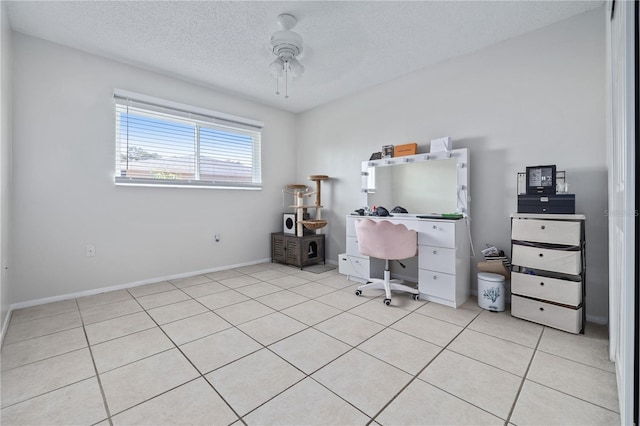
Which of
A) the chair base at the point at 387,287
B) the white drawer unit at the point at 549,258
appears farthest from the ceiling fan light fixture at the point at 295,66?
the white drawer unit at the point at 549,258

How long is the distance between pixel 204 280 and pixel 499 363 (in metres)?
3.04

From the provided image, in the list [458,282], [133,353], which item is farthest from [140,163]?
[458,282]

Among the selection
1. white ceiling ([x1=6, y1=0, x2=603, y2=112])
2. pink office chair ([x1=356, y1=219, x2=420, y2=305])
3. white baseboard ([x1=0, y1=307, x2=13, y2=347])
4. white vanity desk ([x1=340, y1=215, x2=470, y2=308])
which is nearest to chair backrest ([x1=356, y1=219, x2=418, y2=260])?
pink office chair ([x1=356, y1=219, x2=420, y2=305])

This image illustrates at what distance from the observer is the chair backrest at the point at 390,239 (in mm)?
2559

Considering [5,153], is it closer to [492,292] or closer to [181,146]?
[181,146]

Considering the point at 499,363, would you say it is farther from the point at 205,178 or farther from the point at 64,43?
the point at 64,43

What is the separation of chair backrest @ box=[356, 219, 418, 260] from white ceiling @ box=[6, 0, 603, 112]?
174cm

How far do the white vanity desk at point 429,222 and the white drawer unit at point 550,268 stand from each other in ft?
1.50

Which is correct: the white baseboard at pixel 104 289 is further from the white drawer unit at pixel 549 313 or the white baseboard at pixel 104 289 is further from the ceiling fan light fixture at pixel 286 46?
the white drawer unit at pixel 549 313

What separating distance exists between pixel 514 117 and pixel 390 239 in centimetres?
161

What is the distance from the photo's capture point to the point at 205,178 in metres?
3.72

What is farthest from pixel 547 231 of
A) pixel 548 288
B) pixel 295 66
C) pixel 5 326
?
pixel 5 326

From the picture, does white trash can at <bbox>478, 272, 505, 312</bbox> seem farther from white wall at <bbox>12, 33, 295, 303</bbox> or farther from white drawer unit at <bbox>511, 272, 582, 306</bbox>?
white wall at <bbox>12, 33, 295, 303</bbox>

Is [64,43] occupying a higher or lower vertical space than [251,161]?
higher
